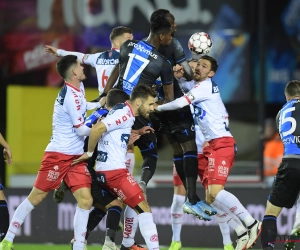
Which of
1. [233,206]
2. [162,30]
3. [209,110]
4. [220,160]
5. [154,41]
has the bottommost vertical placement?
[233,206]

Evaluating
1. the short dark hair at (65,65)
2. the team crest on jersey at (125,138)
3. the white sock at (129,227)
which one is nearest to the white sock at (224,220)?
the white sock at (129,227)

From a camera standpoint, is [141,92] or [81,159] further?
[81,159]

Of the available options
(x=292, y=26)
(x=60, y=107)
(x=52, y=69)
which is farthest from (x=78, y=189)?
(x=292, y=26)

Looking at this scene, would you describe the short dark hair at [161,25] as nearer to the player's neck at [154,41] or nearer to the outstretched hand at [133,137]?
the player's neck at [154,41]

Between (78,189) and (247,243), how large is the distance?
211 centimetres

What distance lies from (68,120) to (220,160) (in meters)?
1.88

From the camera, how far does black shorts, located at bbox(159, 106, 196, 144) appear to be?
39.1 ft

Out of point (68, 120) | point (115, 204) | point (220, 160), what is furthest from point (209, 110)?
point (68, 120)

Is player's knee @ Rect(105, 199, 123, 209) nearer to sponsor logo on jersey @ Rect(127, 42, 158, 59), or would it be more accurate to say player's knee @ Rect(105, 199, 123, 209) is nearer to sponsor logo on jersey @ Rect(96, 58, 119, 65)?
sponsor logo on jersey @ Rect(127, 42, 158, 59)

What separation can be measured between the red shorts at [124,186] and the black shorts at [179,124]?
146 cm

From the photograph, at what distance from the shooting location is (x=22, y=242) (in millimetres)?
14836

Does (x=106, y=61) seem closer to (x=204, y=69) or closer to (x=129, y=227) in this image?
(x=204, y=69)

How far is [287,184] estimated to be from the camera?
36.6 ft

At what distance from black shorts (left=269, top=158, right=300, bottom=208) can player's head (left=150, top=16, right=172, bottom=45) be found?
199cm
